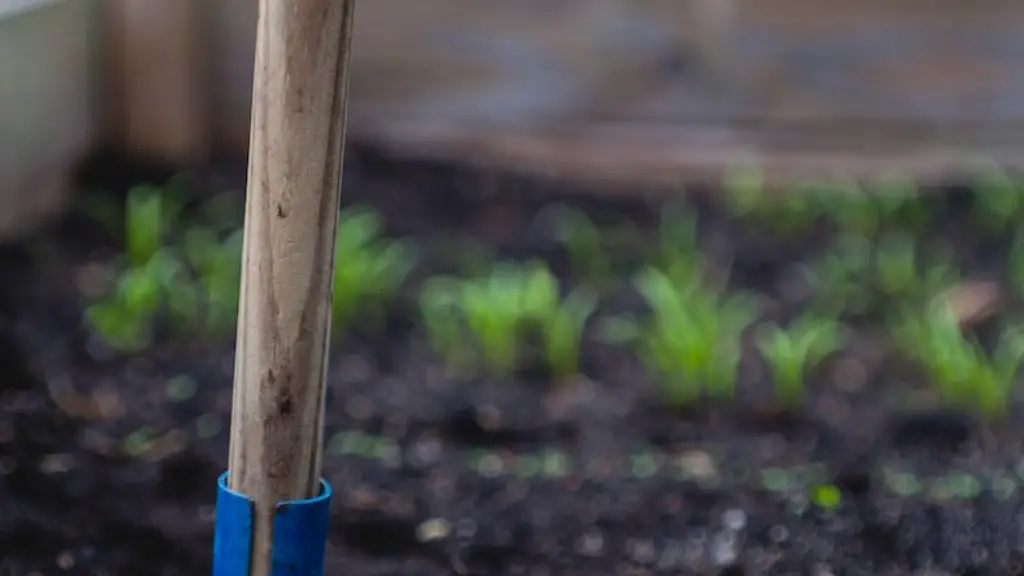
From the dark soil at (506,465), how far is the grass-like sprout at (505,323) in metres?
0.05

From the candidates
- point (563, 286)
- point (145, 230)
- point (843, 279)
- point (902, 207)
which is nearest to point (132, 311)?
point (145, 230)

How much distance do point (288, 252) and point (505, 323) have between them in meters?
1.30

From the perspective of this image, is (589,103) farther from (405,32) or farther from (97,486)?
(97,486)

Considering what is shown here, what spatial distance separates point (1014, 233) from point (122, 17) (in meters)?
2.27

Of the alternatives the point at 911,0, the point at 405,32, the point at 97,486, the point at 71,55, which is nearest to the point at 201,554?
the point at 97,486

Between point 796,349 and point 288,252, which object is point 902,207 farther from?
point 288,252

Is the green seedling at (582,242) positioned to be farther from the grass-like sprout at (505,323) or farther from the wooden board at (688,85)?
the wooden board at (688,85)

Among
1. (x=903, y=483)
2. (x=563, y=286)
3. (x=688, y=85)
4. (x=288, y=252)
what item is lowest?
(x=563, y=286)

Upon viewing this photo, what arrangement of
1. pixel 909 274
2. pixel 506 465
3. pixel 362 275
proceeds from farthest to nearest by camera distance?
pixel 909 274 → pixel 362 275 → pixel 506 465

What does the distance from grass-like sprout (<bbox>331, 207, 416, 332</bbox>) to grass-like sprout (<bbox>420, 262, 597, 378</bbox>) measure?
0.28 feet

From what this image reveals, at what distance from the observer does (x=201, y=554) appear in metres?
1.42

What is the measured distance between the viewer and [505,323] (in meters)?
2.23

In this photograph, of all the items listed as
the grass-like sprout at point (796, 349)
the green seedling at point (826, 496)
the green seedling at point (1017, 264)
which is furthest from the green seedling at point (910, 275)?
the green seedling at point (826, 496)

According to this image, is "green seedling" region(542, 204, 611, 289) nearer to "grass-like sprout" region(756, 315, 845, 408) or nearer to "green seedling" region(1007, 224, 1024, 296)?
"grass-like sprout" region(756, 315, 845, 408)
